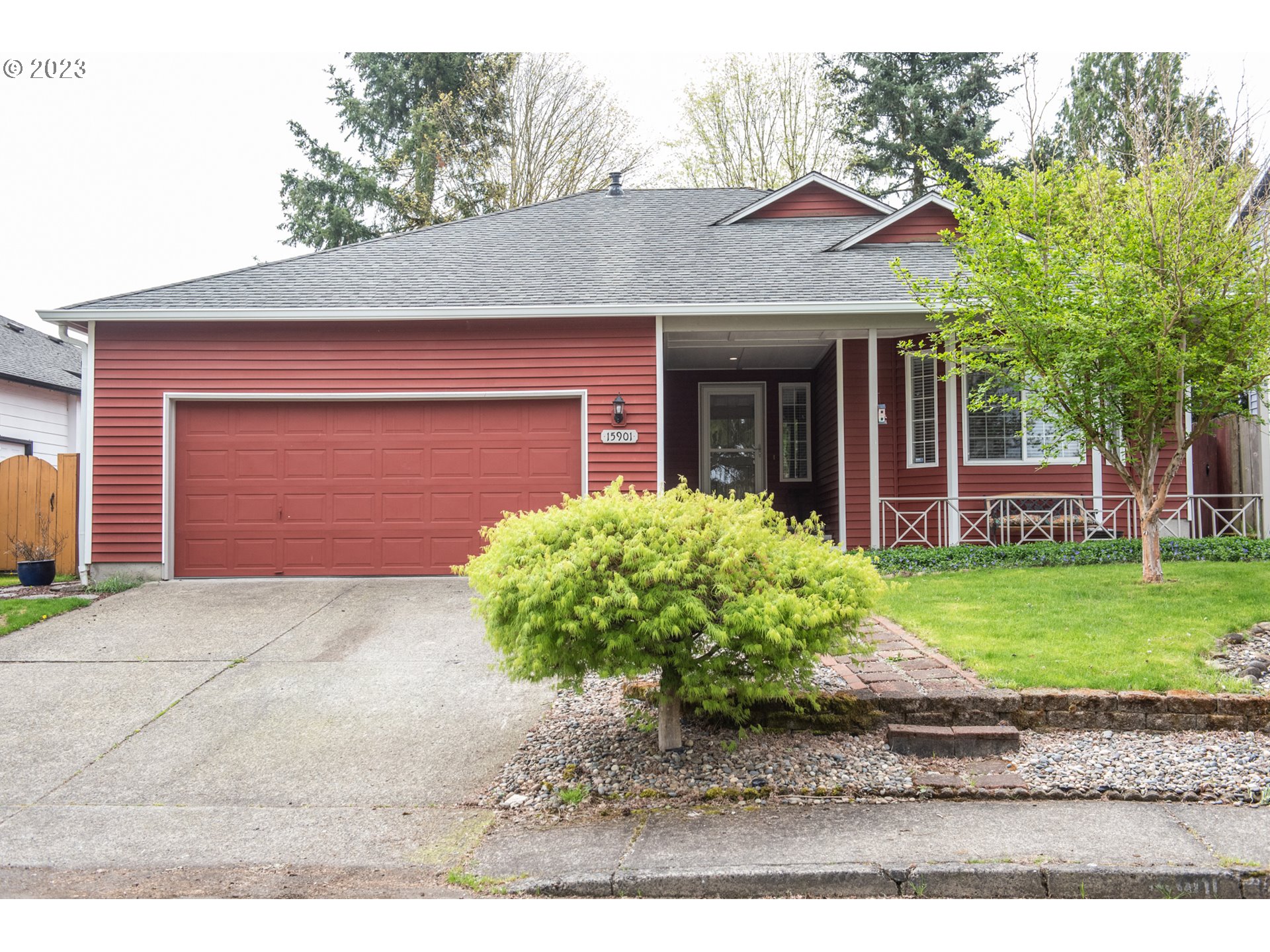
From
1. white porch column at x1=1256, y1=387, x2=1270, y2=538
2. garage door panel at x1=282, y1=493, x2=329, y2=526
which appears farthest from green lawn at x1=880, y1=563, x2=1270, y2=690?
garage door panel at x1=282, y1=493, x2=329, y2=526

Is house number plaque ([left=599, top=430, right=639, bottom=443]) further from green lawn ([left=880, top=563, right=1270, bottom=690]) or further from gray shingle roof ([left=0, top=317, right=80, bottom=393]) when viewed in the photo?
gray shingle roof ([left=0, top=317, right=80, bottom=393])

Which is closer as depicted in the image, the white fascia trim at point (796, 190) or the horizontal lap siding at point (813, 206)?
the white fascia trim at point (796, 190)

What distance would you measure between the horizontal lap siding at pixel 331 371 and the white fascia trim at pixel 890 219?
3.57 metres

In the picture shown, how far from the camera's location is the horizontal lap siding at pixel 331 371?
963 centimetres

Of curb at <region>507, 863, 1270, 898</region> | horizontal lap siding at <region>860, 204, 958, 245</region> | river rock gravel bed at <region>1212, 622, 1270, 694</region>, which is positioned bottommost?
curb at <region>507, 863, 1270, 898</region>

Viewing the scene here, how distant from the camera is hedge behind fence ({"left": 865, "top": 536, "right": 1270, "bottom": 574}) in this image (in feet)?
30.1

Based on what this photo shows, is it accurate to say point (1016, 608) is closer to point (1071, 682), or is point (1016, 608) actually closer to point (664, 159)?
point (1071, 682)

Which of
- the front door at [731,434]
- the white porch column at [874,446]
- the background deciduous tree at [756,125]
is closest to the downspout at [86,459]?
the front door at [731,434]

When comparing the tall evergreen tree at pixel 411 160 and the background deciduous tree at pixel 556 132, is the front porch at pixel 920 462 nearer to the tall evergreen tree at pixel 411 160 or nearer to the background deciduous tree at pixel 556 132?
the background deciduous tree at pixel 556 132

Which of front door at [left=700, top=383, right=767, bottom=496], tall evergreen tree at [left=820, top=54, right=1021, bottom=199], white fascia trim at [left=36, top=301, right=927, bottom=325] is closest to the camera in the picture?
white fascia trim at [left=36, top=301, right=927, bottom=325]

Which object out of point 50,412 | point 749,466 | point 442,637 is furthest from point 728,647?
point 50,412

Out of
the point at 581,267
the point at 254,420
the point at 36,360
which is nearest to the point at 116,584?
the point at 254,420

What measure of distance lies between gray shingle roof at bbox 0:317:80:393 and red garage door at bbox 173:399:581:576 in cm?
744

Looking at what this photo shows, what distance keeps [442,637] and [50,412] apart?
547 inches
